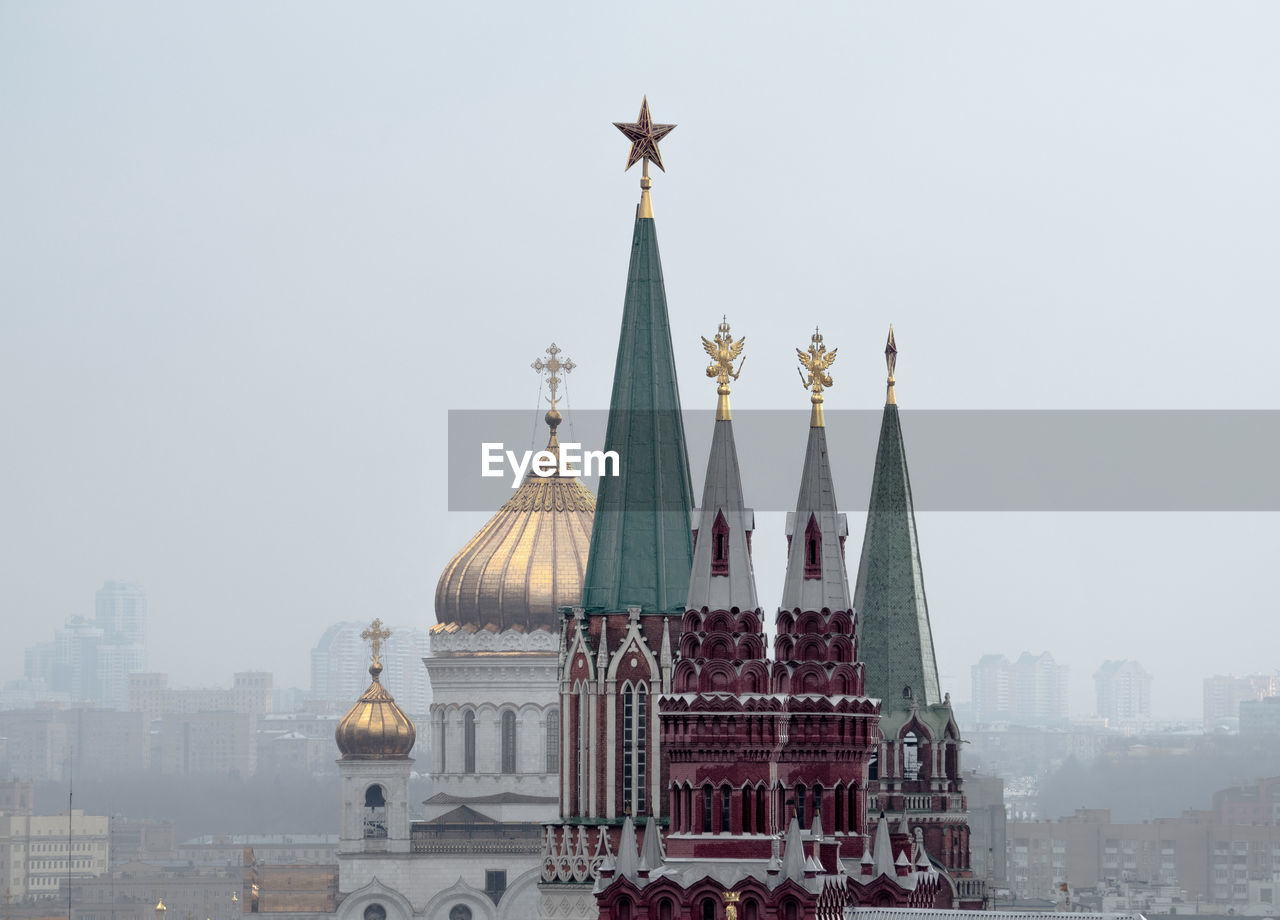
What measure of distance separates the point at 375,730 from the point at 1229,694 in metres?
30.1

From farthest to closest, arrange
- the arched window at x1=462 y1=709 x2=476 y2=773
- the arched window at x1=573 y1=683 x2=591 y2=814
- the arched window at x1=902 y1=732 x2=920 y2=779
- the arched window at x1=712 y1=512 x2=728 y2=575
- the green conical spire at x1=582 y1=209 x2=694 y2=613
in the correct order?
the arched window at x1=462 y1=709 x2=476 y2=773 → the arched window at x1=902 y1=732 x2=920 y2=779 → the green conical spire at x1=582 y1=209 x2=694 y2=613 → the arched window at x1=573 y1=683 x2=591 y2=814 → the arched window at x1=712 y1=512 x2=728 y2=575

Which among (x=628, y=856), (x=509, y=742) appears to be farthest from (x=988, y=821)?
(x=628, y=856)

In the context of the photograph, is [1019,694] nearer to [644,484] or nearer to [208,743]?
[208,743]

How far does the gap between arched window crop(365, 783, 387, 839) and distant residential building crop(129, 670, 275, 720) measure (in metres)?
13.8

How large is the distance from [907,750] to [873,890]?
11186 mm

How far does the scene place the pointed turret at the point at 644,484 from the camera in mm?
64250

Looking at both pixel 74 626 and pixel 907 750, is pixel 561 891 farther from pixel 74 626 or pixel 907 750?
pixel 74 626

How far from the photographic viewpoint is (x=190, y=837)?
106m

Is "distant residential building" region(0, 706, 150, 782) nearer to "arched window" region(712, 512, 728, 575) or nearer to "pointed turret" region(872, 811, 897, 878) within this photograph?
"arched window" region(712, 512, 728, 575)

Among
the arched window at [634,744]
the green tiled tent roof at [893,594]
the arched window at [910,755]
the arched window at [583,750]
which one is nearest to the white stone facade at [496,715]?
the green tiled tent roof at [893,594]

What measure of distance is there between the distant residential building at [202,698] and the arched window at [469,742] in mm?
15858

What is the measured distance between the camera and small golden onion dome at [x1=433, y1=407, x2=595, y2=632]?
86.1 m

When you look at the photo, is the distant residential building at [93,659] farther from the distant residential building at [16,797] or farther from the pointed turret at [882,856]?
the pointed turret at [882,856]

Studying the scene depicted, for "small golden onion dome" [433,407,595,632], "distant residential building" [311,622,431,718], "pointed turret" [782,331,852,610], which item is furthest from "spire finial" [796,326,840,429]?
"distant residential building" [311,622,431,718]
